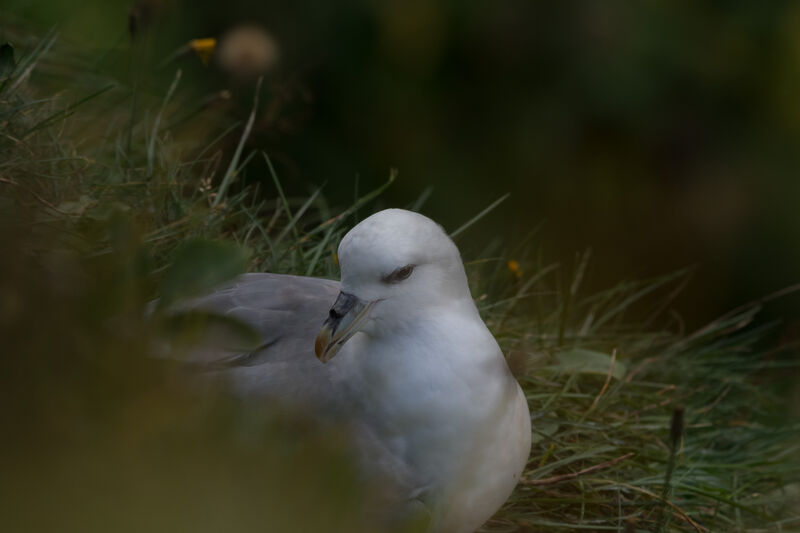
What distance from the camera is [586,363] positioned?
8.40ft

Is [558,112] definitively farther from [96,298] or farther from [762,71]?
[96,298]

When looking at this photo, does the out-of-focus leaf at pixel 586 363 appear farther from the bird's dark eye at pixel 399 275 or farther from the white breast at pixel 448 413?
the bird's dark eye at pixel 399 275

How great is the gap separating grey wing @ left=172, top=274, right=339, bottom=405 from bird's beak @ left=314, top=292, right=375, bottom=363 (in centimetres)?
6

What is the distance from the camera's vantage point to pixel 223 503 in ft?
2.29

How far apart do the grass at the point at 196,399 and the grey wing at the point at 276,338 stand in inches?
7.4

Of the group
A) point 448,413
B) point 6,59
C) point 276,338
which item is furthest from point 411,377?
point 6,59

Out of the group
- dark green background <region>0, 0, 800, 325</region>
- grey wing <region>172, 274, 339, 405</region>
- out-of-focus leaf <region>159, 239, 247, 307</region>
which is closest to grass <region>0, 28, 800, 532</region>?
out-of-focus leaf <region>159, 239, 247, 307</region>

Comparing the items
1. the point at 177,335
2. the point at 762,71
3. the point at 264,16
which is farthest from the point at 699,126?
the point at 177,335

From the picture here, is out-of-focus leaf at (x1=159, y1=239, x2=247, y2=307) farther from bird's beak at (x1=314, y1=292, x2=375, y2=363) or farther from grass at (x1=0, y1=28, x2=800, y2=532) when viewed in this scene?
bird's beak at (x1=314, y1=292, x2=375, y2=363)

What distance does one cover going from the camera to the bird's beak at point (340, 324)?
173cm

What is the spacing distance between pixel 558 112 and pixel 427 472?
313cm

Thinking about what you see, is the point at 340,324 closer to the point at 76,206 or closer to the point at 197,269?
the point at 197,269

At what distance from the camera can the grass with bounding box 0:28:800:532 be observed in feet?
2.29

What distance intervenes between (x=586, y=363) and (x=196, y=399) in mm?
1921
